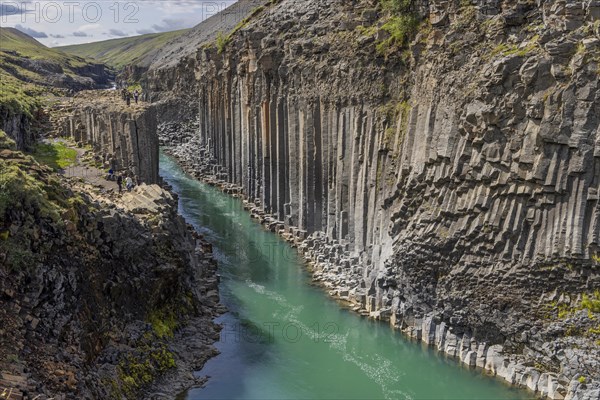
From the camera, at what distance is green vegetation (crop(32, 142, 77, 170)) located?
36.2m

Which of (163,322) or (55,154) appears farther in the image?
(55,154)

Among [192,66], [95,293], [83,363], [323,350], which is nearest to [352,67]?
[323,350]

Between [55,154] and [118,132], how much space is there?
3.75 meters

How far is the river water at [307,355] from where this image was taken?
25.0 m

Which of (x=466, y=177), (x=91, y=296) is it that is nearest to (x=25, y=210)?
(x=91, y=296)

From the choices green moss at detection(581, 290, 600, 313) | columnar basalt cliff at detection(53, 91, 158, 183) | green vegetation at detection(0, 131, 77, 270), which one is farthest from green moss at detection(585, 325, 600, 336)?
columnar basalt cliff at detection(53, 91, 158, 183)

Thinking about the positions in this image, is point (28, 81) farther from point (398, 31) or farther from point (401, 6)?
point (401, 6)

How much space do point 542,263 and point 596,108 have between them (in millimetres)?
5799

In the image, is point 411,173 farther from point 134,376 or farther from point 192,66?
point 192,66

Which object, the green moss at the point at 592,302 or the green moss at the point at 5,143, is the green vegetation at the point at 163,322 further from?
the green moss at the point at 592,302

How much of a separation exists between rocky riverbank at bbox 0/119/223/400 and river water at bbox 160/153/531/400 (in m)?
1.31

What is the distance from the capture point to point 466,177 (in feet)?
87.7

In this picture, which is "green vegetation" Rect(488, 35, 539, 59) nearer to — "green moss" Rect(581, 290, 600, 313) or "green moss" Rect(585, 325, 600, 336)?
"green moss" Rect(581, 290, 600, 313)

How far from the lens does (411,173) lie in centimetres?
2972
